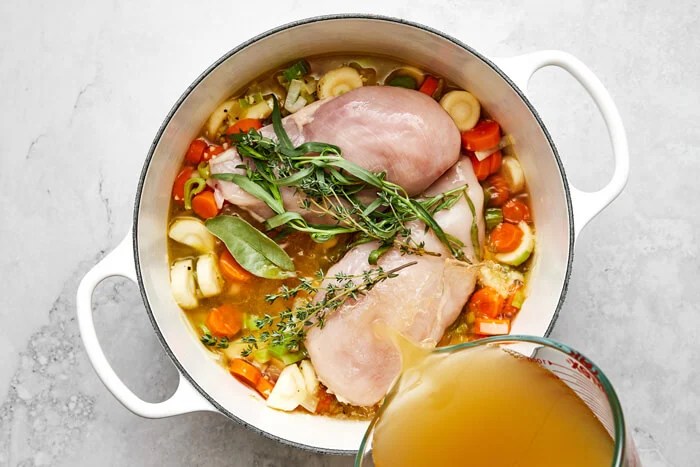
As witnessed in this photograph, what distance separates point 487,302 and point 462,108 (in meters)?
0.63

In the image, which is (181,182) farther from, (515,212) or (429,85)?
(515,212)

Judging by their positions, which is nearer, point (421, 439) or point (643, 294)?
point (421, 439)

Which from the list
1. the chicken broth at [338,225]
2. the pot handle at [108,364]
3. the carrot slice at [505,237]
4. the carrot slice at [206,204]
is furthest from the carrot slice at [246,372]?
the carrot slice at [505,237]

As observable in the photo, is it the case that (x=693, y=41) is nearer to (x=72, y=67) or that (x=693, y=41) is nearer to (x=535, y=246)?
(x=535, y=246)

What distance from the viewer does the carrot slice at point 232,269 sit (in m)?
2.31

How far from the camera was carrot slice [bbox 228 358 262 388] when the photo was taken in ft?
7.58

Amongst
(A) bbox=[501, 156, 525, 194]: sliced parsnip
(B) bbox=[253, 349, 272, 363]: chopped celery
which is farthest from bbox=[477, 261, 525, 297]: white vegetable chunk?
(B) bbox=[253, 349, 272, 363]: chopped celery

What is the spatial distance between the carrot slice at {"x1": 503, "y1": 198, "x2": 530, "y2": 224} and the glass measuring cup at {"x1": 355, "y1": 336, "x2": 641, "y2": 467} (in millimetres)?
842

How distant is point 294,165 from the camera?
84.0 inches

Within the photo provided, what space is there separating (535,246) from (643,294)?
41 centimetres

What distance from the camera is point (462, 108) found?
7.64 feet

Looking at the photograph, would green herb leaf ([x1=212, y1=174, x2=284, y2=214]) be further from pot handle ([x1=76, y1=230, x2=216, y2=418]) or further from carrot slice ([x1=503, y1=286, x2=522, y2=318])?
carrot slice ([x1=503, y1=286, x2=522, y2=318])

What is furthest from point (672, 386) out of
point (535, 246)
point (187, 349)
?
point (187, 349)

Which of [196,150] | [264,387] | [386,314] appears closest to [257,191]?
[196,150]
